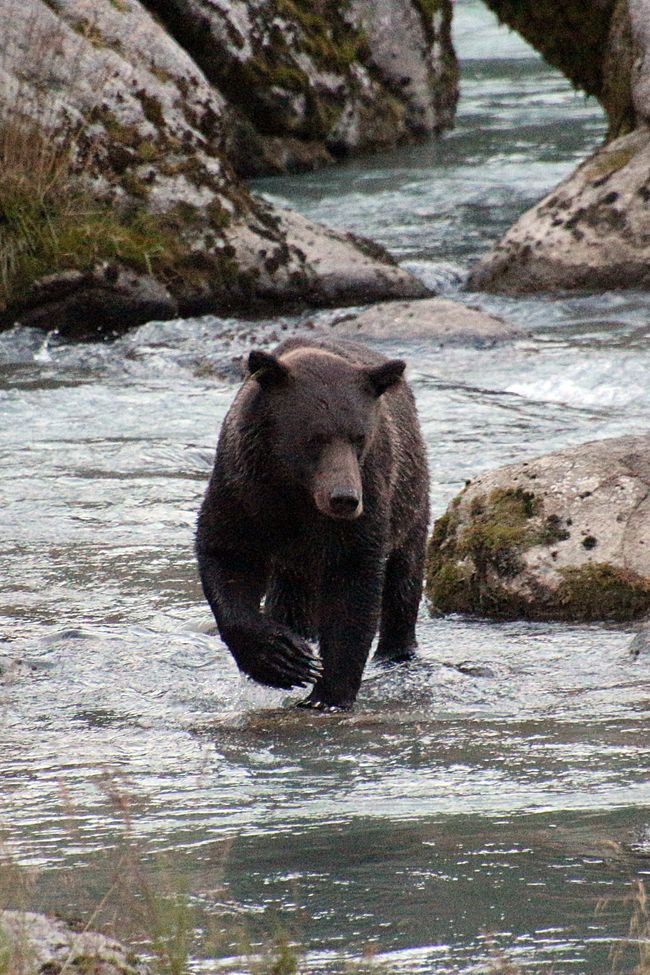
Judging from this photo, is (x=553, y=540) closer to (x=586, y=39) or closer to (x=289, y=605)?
(x=289, y=605)

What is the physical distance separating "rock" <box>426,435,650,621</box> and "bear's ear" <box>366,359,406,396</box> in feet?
5.87

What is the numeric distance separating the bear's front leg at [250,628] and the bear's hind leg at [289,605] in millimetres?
688

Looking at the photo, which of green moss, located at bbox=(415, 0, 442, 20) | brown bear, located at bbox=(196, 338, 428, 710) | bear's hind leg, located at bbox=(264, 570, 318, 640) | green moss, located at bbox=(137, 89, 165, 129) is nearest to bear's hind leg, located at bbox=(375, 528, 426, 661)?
bear's hind leg, located at bbox=(264, 570, 318, 640)

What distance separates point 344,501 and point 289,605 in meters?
1.60

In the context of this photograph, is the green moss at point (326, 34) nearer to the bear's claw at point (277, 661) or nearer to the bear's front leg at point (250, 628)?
the bear's front leg at point (250, 628)

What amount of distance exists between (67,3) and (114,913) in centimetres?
1308

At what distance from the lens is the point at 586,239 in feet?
49.5

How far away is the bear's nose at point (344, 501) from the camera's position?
18.8 feet

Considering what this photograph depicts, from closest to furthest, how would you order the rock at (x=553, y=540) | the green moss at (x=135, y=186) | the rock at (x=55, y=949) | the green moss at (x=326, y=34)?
the rock at (x=55, y=949)
the rock at (x=553, y=540)
the green moss at (x=135, y=186)
the green moss at (x=326, y=34)

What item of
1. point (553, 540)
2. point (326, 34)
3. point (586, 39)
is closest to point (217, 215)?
point (586, 39)

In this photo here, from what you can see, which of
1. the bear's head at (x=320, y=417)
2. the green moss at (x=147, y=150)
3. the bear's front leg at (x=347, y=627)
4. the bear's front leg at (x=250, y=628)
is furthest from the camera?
the green moss at (x=147, y=150)

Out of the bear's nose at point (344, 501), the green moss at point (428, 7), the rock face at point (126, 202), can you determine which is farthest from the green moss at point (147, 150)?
the bear's nose at point (344, 501)

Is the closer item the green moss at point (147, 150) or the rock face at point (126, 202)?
the rock face at point (126, 202)

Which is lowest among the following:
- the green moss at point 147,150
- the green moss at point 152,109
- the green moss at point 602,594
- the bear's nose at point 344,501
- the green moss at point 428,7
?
the green moss at point 602,594
